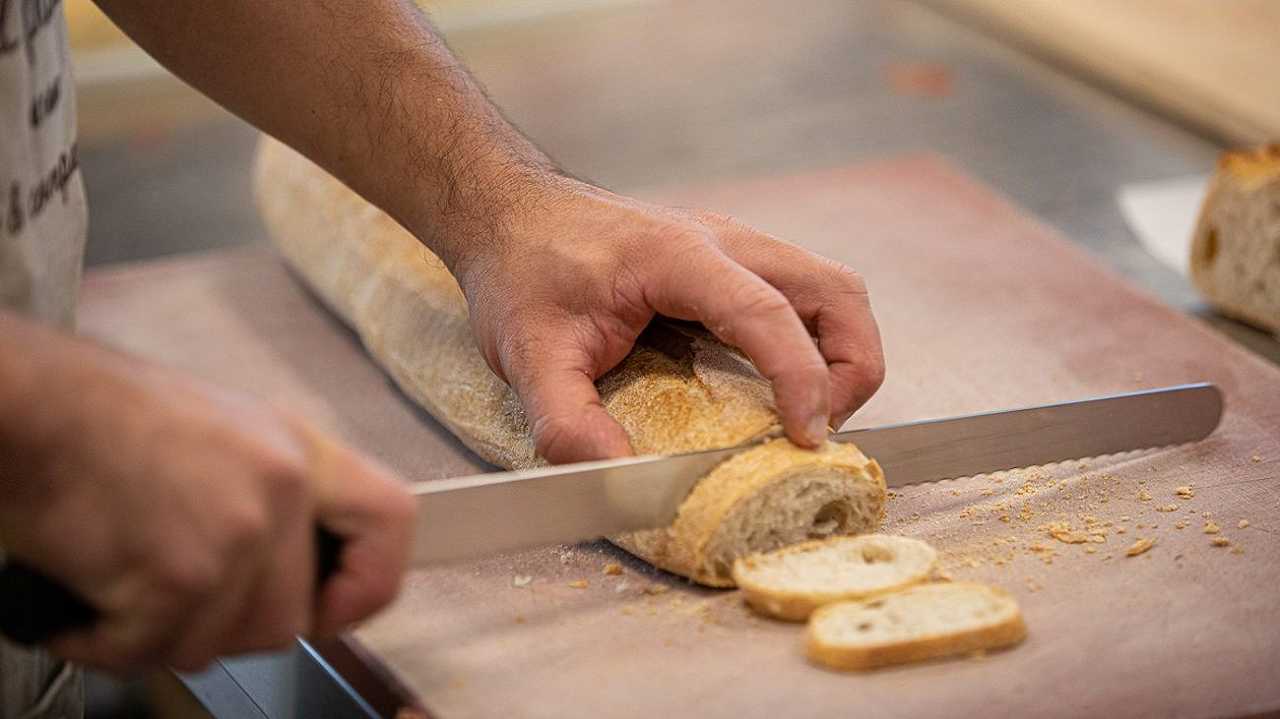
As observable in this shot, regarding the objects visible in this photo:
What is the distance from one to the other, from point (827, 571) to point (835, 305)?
338 mm

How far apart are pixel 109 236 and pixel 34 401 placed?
2.04 m

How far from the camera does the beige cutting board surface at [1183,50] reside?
3332 mm

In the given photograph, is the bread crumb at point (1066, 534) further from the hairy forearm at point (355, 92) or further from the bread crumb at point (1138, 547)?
the hairy forearm at point (355, 92)

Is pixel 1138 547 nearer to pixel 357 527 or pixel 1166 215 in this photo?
pixel 357 527

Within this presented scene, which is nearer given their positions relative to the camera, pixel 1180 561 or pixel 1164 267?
pixel 1180 561

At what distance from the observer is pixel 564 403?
1.70m

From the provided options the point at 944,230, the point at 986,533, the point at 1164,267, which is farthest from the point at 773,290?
the point at 1164,267

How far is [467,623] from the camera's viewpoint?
1617 millimetres

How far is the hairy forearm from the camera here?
1.93m

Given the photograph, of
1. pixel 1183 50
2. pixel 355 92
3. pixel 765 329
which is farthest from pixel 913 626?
pixel 1183 50

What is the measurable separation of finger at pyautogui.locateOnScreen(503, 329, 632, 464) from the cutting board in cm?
15

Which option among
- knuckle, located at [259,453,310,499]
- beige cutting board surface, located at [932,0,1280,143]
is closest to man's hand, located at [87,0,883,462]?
knuckle, located at [259,453,310,499]

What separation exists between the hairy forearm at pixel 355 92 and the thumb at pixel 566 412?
25 centimetres

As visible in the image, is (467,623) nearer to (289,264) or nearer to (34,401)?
(34,401)
